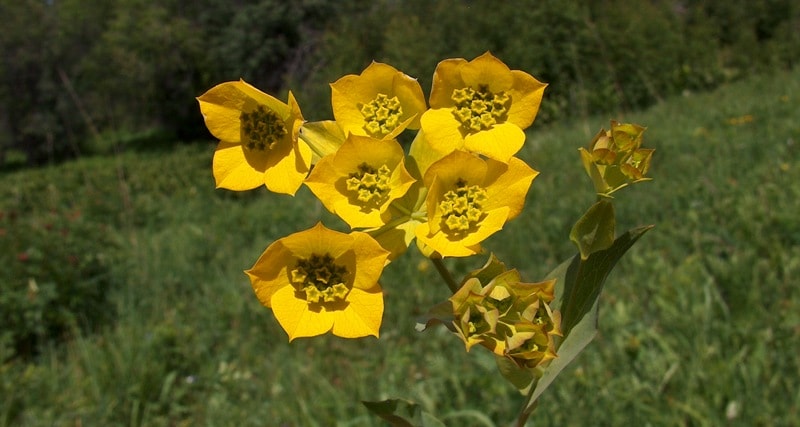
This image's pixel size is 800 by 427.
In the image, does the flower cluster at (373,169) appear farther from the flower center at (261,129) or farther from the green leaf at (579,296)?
the green leaf at (579,296)

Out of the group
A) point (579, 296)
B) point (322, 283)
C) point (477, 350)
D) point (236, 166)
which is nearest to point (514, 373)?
point (579, 296)

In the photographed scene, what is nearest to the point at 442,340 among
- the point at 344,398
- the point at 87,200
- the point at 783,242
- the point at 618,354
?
the point at 344,398

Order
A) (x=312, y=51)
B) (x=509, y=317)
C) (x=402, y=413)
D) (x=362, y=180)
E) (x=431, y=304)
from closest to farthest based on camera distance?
(x=509, y=317)
(x=362, y=180)
(x=402, y=413)
(x=431, y=304)
(x=312, y=51)

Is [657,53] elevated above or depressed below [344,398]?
below

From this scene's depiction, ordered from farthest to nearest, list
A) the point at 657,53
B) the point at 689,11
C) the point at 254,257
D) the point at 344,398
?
the point at 689,11, the point at 657,53, the point at 254,257, the point at 344,398

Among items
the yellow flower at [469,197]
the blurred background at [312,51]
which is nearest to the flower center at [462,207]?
the yellow flower at [469,197]

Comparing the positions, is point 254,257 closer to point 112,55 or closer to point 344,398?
point 344,398

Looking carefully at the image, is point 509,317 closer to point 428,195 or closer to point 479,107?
point 428,195

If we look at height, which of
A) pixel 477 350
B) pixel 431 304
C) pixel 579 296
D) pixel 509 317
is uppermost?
pixel 509 317
